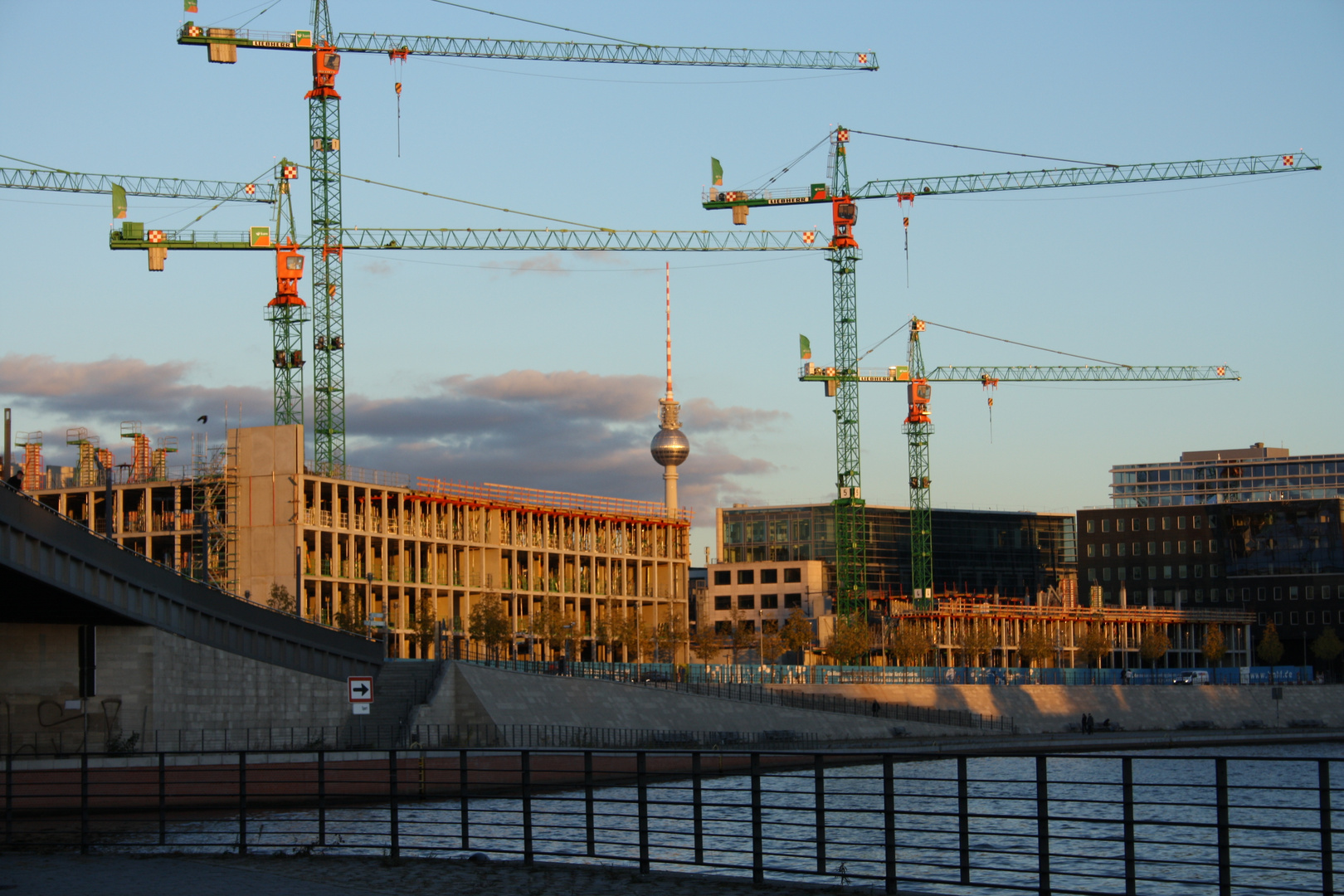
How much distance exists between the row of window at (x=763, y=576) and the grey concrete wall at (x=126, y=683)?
11975 cm

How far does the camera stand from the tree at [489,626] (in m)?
107

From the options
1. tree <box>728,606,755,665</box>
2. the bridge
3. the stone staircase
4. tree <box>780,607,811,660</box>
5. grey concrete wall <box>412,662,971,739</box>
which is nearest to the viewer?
the bridge

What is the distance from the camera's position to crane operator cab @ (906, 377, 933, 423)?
182750 mm

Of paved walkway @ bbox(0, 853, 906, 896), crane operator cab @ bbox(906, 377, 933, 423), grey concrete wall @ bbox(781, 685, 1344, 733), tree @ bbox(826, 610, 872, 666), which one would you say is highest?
crane operator cab @ bbox(906, 377, 933, 423)

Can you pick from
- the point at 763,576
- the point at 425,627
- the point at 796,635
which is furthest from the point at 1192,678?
the point at 425,627

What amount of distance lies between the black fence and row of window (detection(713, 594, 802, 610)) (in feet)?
330

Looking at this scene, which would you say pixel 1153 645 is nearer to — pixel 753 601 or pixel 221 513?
pixel 753 601

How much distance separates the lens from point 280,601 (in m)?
99.8

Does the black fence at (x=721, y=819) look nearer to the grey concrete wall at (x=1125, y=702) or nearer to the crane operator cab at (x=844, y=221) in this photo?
the grey concrete wall at (x=1125, y=702)

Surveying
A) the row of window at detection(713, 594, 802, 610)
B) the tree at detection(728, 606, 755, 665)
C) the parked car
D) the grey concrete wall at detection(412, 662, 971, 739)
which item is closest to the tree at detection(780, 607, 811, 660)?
the tree at detection(728, 606, 755, 665)

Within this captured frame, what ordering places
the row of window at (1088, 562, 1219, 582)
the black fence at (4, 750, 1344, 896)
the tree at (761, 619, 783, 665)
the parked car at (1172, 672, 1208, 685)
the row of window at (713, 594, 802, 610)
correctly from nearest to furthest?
the black fence at (4, 750, 1344, 896)
the parked car at (1172, 672, 1208, 685)
the tree at (761, 619, 783, 665)
the row of window at (713, 594, 802, 610)
the row of window at (1088, 562, 1219, 582)

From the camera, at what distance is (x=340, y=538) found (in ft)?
370

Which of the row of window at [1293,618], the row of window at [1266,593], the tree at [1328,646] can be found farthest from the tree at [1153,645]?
the row of window at [1293,618]

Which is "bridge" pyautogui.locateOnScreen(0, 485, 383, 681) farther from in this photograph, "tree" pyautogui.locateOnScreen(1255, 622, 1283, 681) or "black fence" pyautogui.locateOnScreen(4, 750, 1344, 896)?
"tree" pyautogui.locateOnScreen(1255, 622, 1283, 681)
